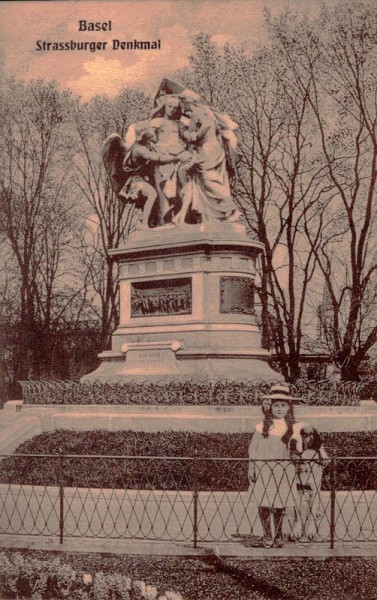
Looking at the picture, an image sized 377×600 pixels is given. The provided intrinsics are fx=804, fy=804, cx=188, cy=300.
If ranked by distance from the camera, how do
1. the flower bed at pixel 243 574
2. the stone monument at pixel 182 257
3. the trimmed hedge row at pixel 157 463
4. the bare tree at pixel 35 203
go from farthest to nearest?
the bare tree at pixel 35 203 → the stone monument at pixel 182 257 → the trimmed hedge row at pixel 157 463 → the flower bed at pixel 243 574

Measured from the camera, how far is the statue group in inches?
722

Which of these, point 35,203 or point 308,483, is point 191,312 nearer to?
point 308,483

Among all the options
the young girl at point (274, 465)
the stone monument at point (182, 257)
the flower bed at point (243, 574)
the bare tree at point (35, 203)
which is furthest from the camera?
the bare tree at point (35, 203)

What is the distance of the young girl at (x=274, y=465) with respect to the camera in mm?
7512

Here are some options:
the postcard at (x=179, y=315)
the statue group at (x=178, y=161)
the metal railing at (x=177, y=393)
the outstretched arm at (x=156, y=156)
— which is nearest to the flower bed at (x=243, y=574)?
the postcard at (x=179, y=315)

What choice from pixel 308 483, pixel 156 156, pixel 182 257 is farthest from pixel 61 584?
pixel 156 156

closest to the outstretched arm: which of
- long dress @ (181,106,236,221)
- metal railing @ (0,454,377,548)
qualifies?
long dress @ (181,106,236,221)

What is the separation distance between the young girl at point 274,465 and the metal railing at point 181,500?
2 centimetres

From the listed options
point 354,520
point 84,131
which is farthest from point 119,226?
point 354,520

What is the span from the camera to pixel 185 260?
58.1 ft

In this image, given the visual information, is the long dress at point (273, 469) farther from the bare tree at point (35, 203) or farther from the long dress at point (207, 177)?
the bare tree at point (35, 203)

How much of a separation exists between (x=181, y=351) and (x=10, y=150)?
12.7 m

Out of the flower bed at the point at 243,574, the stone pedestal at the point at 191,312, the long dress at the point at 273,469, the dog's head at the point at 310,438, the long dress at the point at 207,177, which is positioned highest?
the long dress at the point at 207,177

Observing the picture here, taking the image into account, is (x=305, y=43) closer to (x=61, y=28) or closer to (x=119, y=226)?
(x=119, y=226)
